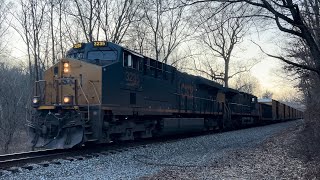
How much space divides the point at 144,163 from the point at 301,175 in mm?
4238

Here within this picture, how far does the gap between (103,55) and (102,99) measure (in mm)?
2126

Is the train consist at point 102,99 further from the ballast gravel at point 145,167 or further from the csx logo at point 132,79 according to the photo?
the ballast gravel at point 145,167

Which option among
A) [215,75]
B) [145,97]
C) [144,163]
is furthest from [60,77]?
[215,75]

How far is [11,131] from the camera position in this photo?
1048 inches

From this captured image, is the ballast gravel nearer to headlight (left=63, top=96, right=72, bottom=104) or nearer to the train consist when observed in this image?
the train consist

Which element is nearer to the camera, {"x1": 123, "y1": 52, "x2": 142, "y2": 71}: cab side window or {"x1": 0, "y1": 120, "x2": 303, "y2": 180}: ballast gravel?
{"x1": 0, "y1": 120, "x2": 303, "y2": 180}: ballast gravel

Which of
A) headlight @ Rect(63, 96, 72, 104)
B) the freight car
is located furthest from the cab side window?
the freight car

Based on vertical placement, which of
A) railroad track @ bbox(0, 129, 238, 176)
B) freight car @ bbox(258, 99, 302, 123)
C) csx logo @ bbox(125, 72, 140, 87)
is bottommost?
railroad track @ bbox(0, 129, 238, 176)

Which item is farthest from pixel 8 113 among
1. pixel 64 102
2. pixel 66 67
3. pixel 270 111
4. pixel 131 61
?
pixel 270 111

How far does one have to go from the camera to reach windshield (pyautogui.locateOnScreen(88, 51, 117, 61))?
1438 cm

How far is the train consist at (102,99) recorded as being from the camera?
508 inches

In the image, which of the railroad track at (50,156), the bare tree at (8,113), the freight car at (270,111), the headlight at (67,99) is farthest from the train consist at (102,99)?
the freight car at (270,111)

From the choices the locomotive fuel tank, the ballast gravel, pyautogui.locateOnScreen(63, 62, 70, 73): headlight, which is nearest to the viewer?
the ballast gravel

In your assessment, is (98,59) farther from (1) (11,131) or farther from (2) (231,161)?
(1) (11,131)
